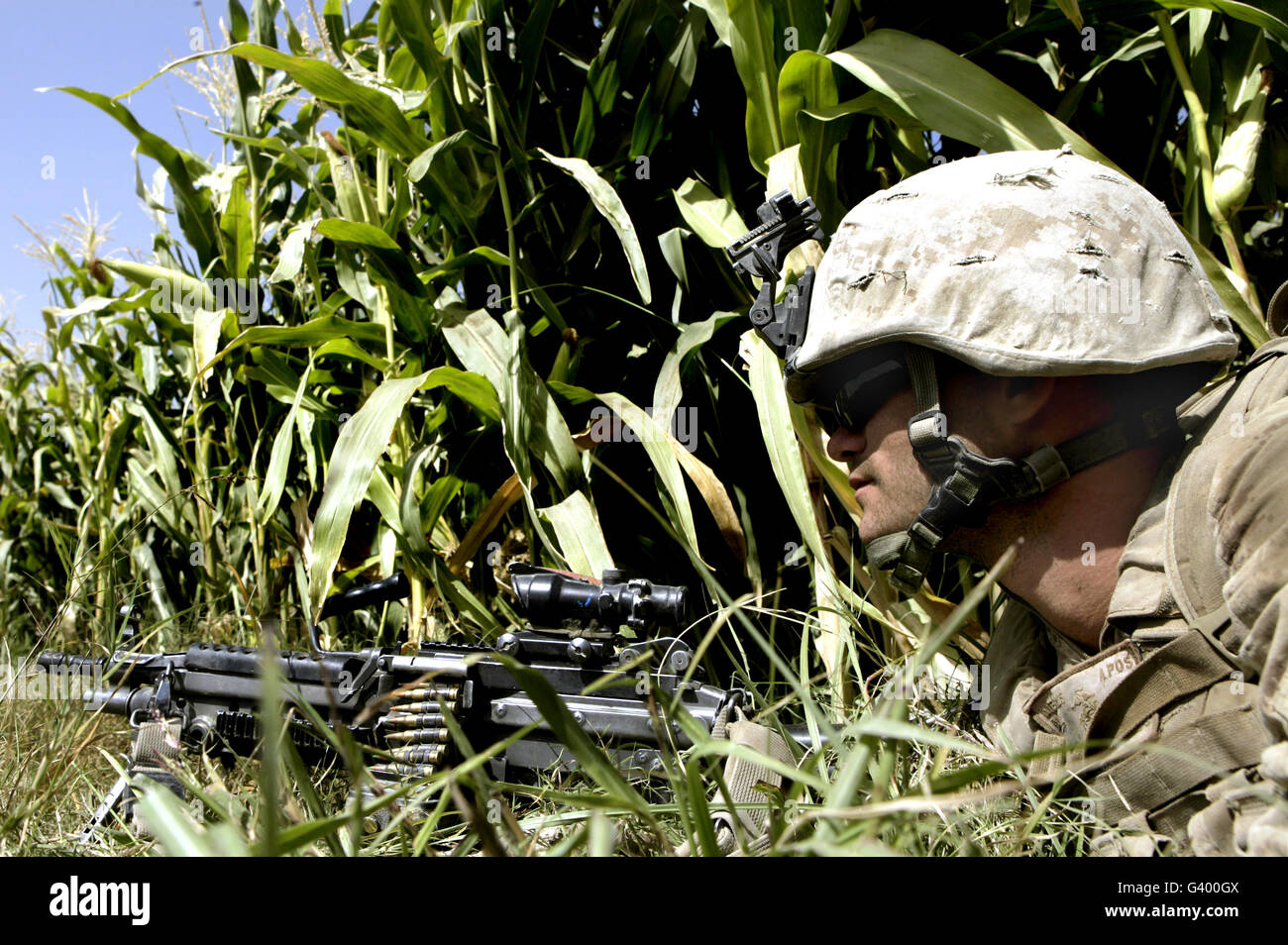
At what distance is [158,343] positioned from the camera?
3.56m

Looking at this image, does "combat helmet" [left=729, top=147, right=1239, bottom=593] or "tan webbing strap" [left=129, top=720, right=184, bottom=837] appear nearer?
"combat helmet" [left=729, top=147, right=1239, bottom=593]

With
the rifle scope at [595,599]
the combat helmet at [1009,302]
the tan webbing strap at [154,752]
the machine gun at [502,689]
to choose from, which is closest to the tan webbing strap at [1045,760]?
the combat helmet at [1009,302]

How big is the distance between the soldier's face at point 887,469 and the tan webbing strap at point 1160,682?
0.45 m

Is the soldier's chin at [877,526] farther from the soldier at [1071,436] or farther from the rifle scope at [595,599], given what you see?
the rifle scope at [595,599]

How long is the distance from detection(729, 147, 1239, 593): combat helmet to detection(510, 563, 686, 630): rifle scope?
17.3 inches

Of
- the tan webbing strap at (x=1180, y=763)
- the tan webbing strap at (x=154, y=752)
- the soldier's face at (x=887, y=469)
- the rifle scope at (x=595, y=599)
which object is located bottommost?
the tan webbing strap at (x=154, y=752)

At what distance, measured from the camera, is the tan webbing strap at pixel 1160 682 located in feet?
4.22

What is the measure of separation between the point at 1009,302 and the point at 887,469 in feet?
1.19

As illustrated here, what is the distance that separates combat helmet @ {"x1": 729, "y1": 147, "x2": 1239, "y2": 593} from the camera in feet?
4.85

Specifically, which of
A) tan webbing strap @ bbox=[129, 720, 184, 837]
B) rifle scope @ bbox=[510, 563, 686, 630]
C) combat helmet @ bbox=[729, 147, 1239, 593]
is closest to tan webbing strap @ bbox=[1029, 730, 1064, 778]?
combat helmet @ bbox=[729, 147, 1239, 593]

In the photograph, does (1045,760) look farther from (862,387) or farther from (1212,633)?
(862,387)

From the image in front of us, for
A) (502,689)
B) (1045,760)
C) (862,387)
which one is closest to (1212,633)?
(1045,760)

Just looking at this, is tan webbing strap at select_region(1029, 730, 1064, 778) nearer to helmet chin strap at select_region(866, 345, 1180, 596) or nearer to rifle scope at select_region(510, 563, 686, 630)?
helmet chin strap at select_region(866, 345, 1180, 596)

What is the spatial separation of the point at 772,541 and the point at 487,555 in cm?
86
